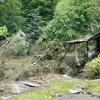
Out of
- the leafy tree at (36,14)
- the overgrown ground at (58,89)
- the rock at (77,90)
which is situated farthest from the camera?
the leafy tree at (36,14)

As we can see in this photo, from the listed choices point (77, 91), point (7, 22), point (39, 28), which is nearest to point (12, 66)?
point (77, 91)

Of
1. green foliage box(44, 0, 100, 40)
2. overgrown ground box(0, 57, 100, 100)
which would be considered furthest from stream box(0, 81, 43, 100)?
green foliage box(44, 0, 100, 40)

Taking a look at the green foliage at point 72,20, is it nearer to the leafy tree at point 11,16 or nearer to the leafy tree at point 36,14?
the leafy tree at point 36,14

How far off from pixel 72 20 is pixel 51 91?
1413 centimetres

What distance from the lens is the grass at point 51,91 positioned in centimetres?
1675

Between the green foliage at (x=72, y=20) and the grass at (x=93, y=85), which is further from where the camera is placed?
the green foliage at (x=72, y=20)

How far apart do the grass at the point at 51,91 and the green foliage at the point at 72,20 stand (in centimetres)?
1004

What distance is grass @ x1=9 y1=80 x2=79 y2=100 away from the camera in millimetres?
16750

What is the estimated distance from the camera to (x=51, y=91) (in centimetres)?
1795

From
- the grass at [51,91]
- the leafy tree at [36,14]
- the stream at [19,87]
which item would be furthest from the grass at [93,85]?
the leafy tree at [36,14]

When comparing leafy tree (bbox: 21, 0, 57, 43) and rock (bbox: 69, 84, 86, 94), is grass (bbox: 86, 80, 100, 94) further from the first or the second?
leafy tree (bbox: 21, 0, 57, 43)

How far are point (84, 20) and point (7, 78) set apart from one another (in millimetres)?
12024

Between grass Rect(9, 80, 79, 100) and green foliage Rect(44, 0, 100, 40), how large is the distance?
32.9ft

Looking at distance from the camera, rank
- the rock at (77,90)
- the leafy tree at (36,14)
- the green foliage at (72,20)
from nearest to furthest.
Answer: the rock at (77,90), the green foliage at (72,20), the leafy tree at (36,14)
